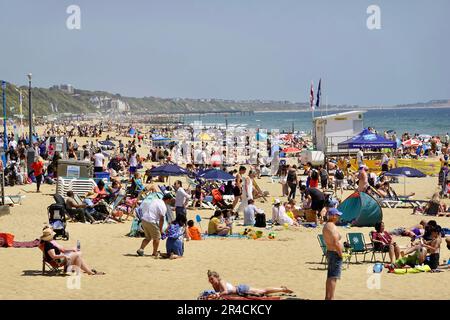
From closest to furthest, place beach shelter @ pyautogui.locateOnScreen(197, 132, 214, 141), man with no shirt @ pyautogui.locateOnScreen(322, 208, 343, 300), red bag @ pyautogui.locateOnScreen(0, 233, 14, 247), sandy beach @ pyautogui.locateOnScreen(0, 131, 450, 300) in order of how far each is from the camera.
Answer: man with no shirt @ pyautogui.locateOnScreen(322, 208, 343, 300) → sandy beach @ pyautogui.locateOnScreen(0, 131, 450, 300) → red bag @ pyautogui.locateOnScreen(0, 233, 14, 247) → beach shelter @ pyautogui.locateOnScreen(197, 132, 214, 141)

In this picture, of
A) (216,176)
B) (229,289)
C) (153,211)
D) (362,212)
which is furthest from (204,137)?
(229,289)

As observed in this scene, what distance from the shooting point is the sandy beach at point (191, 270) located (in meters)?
9.32

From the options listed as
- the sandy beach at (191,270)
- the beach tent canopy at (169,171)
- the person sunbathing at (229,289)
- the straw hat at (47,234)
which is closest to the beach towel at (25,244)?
the sandy beach at (191,270)

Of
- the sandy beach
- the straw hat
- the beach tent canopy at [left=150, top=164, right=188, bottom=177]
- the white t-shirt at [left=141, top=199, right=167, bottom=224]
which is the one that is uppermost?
the beach tent canopy at [left=150, top=164, right=188, bottom=177]

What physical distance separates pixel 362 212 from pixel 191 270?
566 centimetres

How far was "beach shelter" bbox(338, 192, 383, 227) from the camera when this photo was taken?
1556 cm

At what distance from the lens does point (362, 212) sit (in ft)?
51.0

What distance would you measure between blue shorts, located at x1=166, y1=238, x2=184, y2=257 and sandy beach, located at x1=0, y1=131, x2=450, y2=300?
0.53ft

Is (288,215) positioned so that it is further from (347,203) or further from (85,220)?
(85,220)

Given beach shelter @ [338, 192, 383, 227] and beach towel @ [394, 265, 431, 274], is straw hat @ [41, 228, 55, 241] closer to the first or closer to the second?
beach towel @ [394, 265, 431, 274]

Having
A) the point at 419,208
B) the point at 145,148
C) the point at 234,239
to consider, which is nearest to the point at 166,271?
the point at 234,239

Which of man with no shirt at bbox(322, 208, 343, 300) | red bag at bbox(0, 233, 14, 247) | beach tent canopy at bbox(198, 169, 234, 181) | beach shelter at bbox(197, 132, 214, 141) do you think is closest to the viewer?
man with no shirt at bbox(322, 208, 343, 300)

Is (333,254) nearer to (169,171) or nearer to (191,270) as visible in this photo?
(191,270)

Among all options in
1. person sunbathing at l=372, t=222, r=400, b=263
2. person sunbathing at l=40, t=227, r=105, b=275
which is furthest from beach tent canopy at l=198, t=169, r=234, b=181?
person sunbathing at l=40, t=227, r=105, b=275
